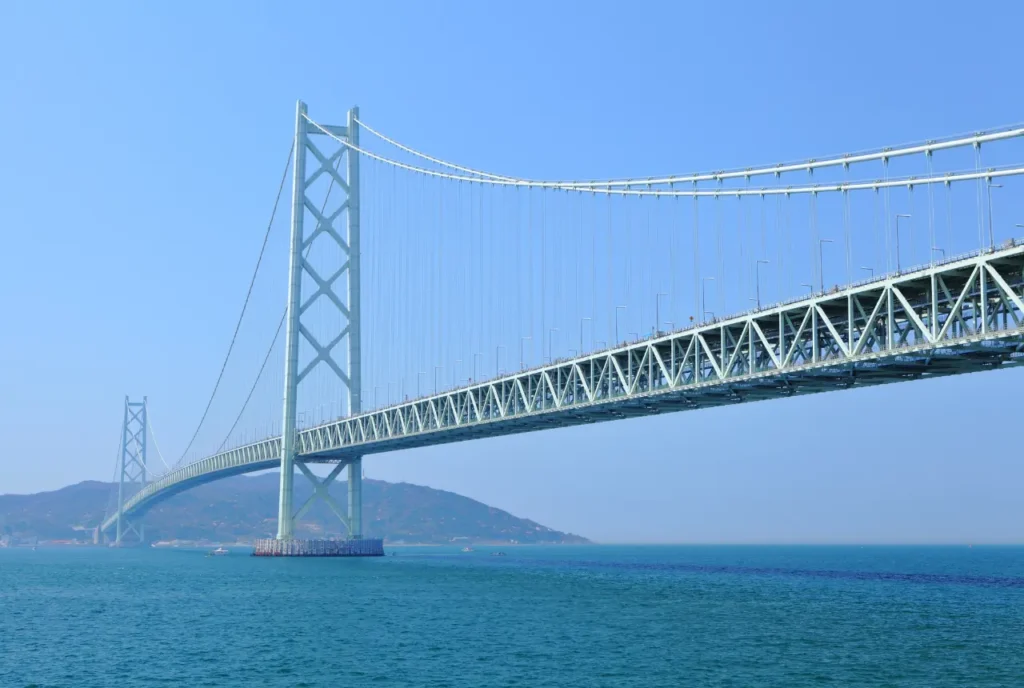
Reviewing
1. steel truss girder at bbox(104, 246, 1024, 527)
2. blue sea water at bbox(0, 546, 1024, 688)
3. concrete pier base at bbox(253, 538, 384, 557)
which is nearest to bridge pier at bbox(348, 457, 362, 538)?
concrete pier base at bbox(253, 538, 384, 557)

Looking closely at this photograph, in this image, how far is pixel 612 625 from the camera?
3475 centimetres

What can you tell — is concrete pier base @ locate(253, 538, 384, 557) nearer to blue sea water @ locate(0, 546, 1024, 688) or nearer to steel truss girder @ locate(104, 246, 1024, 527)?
steel truss girder @ locate(104, 246, 1024, 527)

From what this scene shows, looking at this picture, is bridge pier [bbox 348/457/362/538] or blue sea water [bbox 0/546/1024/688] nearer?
blue sea water [bbox 0/546/1024/688]

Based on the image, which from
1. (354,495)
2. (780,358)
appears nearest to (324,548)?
(354,495)

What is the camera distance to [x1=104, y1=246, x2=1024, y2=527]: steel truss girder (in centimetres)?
A: 3183

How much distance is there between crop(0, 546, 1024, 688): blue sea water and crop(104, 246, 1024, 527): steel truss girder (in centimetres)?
704

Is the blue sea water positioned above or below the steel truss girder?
below

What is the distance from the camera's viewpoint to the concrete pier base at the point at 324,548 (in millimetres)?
78375

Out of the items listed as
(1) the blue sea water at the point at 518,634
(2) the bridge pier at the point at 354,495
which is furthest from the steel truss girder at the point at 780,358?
(2) the bridge pier at the point at 354,495

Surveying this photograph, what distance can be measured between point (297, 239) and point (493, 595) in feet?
133

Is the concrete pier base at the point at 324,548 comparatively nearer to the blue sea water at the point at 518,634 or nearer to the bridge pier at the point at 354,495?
the bridge pier at the point at 354,495

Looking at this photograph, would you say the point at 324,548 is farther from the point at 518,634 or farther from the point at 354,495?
the point at 518,634

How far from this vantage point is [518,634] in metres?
33.1

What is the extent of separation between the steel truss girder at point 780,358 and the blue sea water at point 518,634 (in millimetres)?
7038
